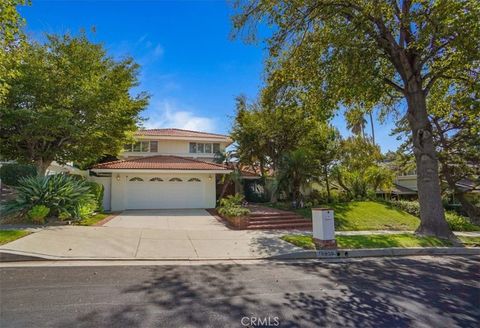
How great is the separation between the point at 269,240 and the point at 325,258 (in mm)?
2651

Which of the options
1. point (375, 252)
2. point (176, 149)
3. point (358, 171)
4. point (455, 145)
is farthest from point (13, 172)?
point (455, 145)

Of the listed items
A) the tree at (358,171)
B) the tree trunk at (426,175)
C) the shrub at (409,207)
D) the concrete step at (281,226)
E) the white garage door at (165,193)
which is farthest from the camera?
the shrub at (409,207)

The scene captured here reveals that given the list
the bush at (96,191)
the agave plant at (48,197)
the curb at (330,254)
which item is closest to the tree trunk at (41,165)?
the bush at (96,191)

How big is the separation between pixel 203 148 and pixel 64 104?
47.0 ft

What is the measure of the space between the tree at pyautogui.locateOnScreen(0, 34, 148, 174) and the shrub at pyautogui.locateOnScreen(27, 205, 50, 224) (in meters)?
3.51

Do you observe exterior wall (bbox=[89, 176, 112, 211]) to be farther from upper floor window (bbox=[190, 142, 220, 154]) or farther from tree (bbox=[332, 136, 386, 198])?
tree (bbox=[332, 136, 386, 198])

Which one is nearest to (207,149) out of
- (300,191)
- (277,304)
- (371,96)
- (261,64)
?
(300,191)

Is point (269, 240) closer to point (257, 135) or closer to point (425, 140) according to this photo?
point (425, 140)

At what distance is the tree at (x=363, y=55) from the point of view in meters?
11.4

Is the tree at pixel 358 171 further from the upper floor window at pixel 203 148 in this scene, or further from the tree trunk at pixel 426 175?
the upper floor window at pixel 203 148

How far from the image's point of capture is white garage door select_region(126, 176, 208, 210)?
20139 mm

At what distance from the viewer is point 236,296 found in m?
5.31

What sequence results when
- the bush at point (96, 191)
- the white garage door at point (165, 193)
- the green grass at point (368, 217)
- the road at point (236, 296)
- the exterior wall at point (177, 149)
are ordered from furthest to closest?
the exterior wall at point (177, 149), the white garage door at point (165, 193), the bush at point (96, 191), the green grass at point (368, 217), the road at point (236, 296)

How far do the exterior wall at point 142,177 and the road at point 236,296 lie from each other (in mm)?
13388
